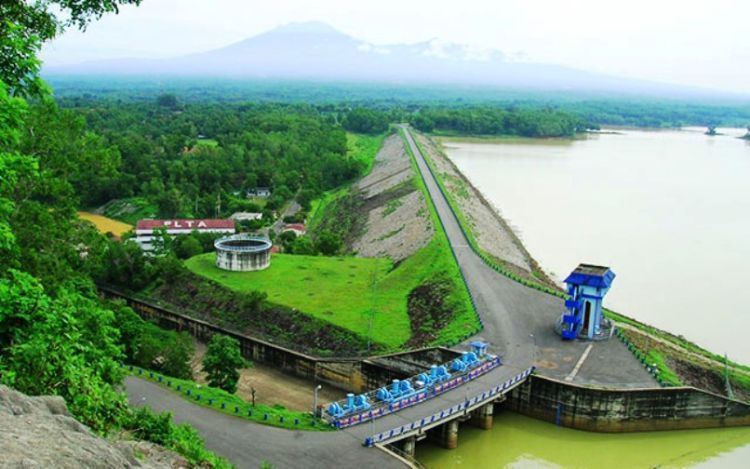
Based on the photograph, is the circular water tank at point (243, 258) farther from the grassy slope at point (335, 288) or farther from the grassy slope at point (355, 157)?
the grassy slope at point (355, 157)

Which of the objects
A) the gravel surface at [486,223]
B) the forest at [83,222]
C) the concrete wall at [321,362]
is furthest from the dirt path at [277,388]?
the gravel surface at [486,223]

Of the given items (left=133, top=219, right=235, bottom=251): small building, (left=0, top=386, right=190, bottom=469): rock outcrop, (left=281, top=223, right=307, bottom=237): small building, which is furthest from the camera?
(left=281, top=223, right=307, bottom=237): small building

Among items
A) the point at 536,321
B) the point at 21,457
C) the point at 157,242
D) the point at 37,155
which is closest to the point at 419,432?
the point at 536,321

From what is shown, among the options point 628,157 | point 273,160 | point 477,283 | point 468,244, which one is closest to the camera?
point 477,283

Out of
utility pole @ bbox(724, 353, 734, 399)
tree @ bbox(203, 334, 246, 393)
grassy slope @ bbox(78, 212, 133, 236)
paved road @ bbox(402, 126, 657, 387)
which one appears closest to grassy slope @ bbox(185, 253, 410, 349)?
paved road @ bbox(402, 126, 657, 387)

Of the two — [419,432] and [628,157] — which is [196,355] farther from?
[628,157]

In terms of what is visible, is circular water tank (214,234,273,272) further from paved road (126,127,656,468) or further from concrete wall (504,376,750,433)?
concrete wall (504,376,750,433)

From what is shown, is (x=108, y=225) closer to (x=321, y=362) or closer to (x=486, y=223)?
(x=486, y=223)
